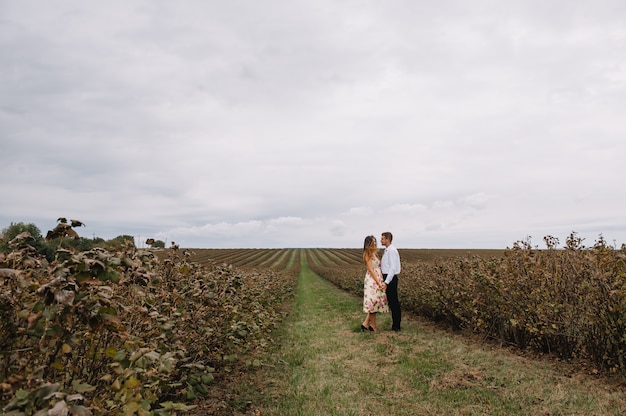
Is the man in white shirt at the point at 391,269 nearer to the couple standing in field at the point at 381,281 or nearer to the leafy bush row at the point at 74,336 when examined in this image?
the couple standing in field at the point at 381,281

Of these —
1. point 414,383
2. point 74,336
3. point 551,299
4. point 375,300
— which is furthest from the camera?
point 375,300

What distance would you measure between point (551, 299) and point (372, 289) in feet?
12.4

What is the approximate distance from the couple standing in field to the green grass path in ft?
2.82

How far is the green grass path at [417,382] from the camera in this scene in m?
4.71

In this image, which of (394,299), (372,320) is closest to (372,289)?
(394,299)

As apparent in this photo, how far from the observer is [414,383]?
5.56m

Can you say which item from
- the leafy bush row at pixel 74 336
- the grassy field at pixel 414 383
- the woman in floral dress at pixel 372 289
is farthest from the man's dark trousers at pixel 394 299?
the leafy bush row at pixel 74 336

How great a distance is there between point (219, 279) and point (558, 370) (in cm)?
521

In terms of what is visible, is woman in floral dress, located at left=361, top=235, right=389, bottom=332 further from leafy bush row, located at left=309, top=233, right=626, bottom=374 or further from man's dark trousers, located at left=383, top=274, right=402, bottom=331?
leafy bush row, located at left=309, top=233, right=626, bottom=374

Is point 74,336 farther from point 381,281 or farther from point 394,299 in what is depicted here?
point 394,299

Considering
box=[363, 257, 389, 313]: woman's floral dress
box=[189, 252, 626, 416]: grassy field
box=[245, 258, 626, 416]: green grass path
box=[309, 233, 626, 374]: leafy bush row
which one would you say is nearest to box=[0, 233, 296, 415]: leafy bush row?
box=[189, 252, 626, 416]: grassy field

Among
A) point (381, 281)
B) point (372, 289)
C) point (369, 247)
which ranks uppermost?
point (369, 247)

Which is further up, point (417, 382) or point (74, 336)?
point (74, 336)

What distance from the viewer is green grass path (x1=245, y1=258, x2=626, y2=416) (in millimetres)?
4711
